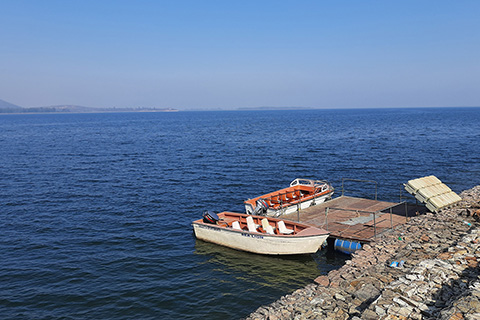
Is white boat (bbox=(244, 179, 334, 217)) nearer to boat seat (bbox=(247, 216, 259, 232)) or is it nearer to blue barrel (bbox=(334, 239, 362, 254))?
boat seat (bbox=(247, 216, 259, 232))

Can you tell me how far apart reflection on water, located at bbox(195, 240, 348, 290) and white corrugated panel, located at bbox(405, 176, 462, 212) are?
21.1 ft

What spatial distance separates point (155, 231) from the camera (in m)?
22.5

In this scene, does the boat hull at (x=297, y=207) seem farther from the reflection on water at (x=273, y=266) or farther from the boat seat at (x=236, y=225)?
the reflection on water at (x=273, y=266)

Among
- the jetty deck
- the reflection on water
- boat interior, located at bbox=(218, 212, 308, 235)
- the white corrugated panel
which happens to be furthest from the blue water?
the white corrugated panel

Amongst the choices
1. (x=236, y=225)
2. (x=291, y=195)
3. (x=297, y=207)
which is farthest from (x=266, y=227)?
(x=291, y=195)

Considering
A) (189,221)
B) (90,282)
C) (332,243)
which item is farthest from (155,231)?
(332,243)

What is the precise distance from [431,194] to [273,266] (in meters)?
10.6

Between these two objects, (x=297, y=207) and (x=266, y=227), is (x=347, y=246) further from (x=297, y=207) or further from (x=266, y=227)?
(x=297, y=207)

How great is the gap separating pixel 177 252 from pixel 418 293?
40.6 feet

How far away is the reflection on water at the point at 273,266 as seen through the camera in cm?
1623

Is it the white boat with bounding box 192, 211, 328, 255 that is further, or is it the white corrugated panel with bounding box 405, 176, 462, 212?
the white corrugated panel with bounding box 405, 176, 462, 212

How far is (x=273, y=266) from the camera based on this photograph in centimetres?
1759

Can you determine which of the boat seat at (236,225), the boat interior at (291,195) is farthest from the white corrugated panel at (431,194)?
the boat seat at (236,225)

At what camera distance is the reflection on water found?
16.2 m
